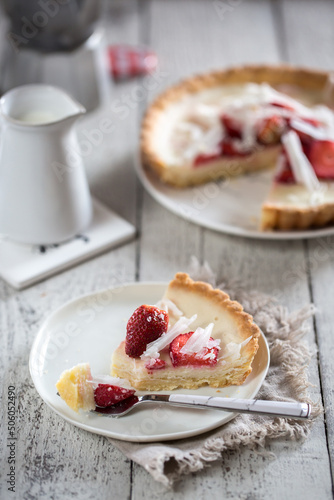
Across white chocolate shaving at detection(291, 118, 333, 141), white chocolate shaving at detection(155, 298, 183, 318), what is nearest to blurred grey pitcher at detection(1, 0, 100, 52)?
white chocolate shaving at detection(291, 118, 333, 141)

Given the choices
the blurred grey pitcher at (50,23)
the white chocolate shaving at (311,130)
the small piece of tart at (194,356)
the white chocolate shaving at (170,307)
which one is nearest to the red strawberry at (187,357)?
the small piece of tart at (194,356)

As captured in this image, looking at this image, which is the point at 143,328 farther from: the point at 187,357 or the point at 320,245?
the point at 320,245

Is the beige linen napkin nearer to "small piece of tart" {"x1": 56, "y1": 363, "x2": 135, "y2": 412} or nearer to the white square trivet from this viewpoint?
"small piece of tart" {"x1": 56, "y1": 363, "x2": 135, "y2": 412}

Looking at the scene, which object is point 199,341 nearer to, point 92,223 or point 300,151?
point 92,223

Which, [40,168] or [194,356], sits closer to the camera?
[194,356]

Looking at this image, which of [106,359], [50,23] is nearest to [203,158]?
[50,23]
